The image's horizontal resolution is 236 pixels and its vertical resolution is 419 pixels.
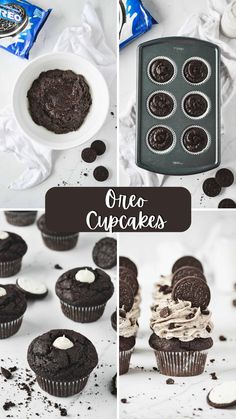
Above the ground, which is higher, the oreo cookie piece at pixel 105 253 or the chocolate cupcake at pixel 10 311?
the oreo cookie piece at pixel 105 253

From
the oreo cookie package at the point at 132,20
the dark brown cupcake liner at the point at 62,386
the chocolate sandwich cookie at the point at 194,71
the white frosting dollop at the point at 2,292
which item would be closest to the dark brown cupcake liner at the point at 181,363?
the dark brown cupcake liner at the point at 62,386

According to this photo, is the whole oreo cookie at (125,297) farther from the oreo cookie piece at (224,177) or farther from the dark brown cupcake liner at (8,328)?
the oreo cookie piece at (224,177)

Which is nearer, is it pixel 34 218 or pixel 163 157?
pixel 163 157

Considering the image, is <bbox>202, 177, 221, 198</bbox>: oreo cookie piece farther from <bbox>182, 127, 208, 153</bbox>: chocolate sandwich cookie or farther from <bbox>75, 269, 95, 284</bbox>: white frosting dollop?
<bbox>75, 269, 95, 284</bbox>: white frosting dollop

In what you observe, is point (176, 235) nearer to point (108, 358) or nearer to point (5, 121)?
point (108, 358)

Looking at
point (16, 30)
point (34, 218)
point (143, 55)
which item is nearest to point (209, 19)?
point (143, 55)

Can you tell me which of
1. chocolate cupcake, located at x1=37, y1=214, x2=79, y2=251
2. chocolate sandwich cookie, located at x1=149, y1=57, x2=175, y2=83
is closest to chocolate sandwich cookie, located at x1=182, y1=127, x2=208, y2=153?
chocolate sandwich cookie, located at x1=149, y1=57, x2=175, y2=83

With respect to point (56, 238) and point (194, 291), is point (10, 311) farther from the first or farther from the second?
point (194, 291)
